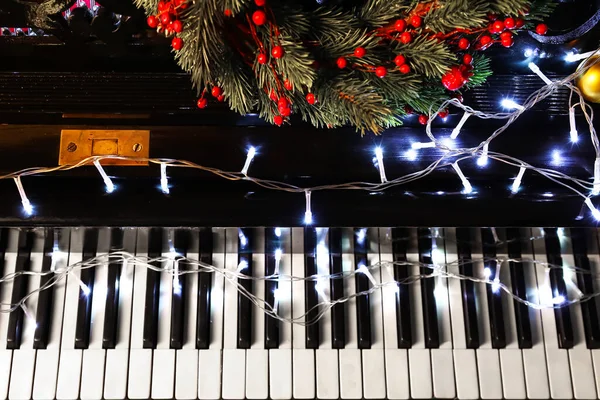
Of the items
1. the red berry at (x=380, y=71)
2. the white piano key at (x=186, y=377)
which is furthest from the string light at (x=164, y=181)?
the red berry at (x=380, y=71)

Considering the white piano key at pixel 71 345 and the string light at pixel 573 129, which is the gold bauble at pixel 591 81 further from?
the white piano key at pixel 71 345

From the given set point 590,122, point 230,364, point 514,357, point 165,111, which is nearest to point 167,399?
point 230,364

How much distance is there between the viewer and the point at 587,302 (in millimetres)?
1496

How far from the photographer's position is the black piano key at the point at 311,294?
57.0 inches

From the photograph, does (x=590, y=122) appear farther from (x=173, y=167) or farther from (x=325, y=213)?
(x=173, y=167)

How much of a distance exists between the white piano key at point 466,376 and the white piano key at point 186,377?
2.35ft

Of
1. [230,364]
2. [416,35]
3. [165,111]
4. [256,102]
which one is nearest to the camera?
[416,35]

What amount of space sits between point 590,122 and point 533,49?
0.23 m

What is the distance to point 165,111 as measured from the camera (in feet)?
4.36

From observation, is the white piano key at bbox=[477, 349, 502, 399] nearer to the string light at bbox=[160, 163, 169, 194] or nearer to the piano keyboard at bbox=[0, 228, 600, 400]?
the piano keyboard at bbox=[0, 228, 600, 400]

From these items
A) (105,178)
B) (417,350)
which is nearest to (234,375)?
(417,350)

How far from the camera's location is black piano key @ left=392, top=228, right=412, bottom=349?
1454 millimetres

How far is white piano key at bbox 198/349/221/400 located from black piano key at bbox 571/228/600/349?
3.40ft

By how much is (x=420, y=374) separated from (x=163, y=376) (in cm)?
70
